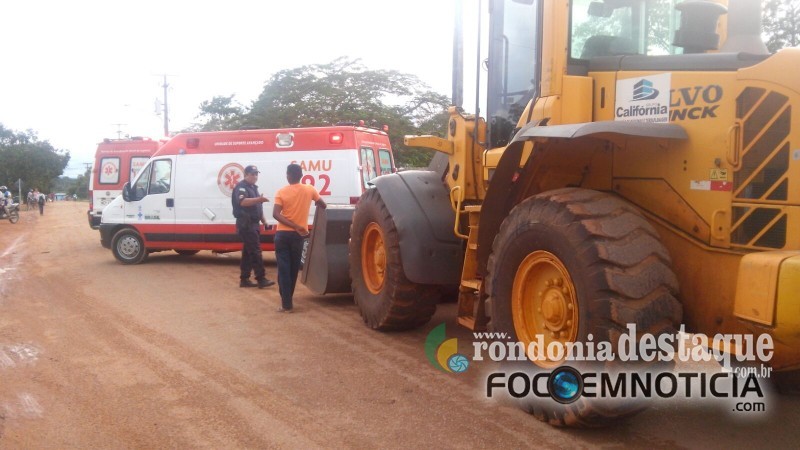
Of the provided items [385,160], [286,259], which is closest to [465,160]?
[286,259]

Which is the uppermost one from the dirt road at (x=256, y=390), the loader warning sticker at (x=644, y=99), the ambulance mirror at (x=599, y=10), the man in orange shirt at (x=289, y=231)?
the ambulance mirror at (x=599, y=10)

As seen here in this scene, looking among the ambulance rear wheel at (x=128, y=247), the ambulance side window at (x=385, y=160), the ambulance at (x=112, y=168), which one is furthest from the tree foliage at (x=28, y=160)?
the ambulance side window at (x=385, y=160)

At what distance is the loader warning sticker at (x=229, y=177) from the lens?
12859 mm

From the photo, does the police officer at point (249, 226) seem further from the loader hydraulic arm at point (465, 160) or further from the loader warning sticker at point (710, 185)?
the loader warning sticker at point (710, 185)

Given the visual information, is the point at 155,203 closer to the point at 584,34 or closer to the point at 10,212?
the point at 584,34

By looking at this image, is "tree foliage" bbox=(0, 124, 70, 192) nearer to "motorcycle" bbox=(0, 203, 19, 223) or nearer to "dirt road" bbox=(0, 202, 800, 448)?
"motorcycle" bbox=(0, 203, 19, 223)

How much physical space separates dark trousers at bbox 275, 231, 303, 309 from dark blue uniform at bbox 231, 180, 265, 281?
1.98 metres

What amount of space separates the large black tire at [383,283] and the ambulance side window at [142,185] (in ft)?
24.7

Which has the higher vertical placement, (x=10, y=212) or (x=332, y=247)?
(x=332, y=247)

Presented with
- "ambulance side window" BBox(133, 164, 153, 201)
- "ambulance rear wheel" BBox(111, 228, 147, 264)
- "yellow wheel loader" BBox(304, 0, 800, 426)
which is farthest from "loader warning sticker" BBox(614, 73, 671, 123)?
"ambulance rear wheel" BBox(111, 228, 147, 264)

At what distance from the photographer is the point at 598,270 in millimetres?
3830

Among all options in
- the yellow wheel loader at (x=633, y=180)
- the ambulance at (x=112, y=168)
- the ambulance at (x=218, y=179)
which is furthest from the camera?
the ambulance at (x=112, y=168)

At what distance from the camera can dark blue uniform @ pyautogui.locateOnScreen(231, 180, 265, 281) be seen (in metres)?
10.2

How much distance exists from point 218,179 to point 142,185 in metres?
1.71
